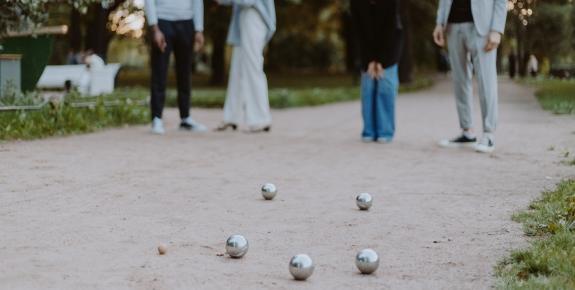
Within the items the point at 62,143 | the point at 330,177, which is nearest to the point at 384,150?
the point at 330,177

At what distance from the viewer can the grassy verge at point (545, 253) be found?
3428mm

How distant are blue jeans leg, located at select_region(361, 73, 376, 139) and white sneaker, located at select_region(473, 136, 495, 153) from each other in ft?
4.92

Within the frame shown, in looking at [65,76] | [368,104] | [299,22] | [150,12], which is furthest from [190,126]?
[299,22]

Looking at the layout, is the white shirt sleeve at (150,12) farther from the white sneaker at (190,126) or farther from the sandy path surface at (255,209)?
the white sneaker at (190,126)

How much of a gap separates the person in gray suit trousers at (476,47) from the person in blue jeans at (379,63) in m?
0.85

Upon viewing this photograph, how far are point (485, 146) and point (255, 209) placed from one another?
4124 millimetres

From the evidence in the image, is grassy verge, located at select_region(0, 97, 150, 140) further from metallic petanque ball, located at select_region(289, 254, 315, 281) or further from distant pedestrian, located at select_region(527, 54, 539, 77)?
distant pedestrian, located at select_region(527, 54, 539, 77)

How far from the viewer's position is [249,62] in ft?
35.1

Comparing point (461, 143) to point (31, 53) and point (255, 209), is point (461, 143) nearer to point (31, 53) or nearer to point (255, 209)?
point (255, 209)

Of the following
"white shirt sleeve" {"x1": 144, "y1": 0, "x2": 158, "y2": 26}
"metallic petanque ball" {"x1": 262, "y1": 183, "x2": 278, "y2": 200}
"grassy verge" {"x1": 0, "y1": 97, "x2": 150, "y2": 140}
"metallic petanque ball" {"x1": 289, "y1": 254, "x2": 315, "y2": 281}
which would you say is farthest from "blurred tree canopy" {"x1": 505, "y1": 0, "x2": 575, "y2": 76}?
"metallic petanque ball" {"x1": 289, "y1": 254, "x2": 315, "y2": 281}

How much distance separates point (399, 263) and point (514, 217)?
129 centimetres

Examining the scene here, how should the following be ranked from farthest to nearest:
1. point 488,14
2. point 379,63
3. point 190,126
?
1. point 190,126
2. point 379,63
3. point 488,14

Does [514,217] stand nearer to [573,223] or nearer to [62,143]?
[573,223]

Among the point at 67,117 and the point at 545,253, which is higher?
the point at 545,253
